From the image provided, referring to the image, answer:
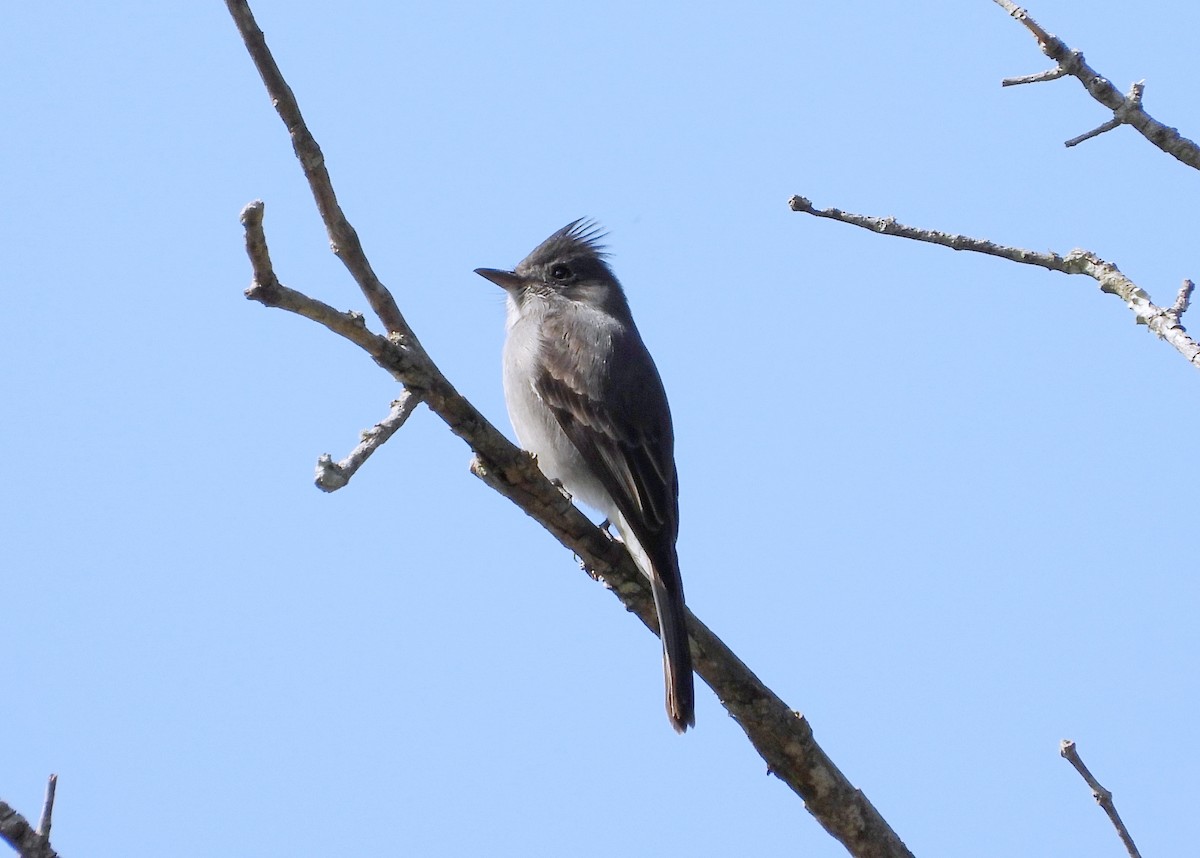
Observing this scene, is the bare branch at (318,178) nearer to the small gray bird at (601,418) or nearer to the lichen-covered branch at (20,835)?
the small gray bird at (601,418)

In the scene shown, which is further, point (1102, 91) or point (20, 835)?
point (1102, 91)

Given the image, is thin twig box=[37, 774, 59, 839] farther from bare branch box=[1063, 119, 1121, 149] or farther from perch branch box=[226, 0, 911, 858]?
bare branch box=[1063, 119, 1121, 149]

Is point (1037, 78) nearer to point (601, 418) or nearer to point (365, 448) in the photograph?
point (365, 448)

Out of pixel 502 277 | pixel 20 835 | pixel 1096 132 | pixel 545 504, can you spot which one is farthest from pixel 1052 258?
pixel 502 277

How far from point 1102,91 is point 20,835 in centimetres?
314

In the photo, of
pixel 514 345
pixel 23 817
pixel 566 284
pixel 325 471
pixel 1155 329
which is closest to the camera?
pixel 23 817

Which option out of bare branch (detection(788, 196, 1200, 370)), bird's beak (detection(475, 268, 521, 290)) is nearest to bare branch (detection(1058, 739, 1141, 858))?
bare branch (detection(788, 196, 1200, 370))

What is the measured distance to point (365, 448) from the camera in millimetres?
3953

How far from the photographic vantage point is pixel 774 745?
4629mm

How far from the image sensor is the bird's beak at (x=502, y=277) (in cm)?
823

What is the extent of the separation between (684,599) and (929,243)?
6.38ft

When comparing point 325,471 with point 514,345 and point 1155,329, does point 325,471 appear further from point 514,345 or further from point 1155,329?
point 514,345

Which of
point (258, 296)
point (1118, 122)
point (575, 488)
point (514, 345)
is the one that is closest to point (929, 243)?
point (1118, 122)

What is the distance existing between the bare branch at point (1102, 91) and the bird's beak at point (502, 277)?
480 centimetres
